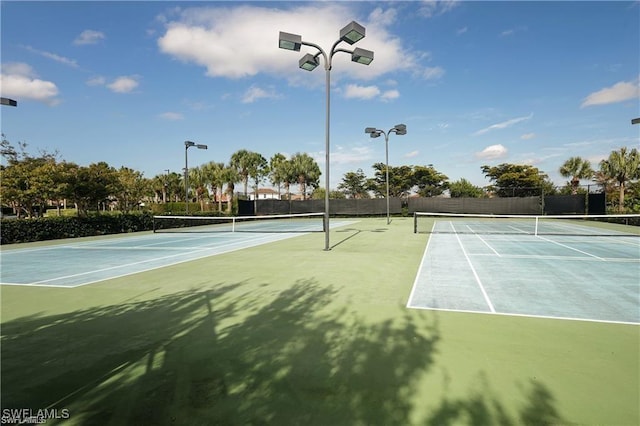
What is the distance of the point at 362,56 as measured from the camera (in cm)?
1104

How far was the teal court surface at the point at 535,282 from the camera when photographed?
18.2ft

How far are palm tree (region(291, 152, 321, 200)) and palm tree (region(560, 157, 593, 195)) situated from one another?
3337cm

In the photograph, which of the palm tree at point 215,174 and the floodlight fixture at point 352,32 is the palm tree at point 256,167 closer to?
the palm tree at point 215,174

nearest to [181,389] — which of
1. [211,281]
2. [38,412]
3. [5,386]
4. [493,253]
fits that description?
[38,412]

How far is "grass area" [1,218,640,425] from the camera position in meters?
2.89

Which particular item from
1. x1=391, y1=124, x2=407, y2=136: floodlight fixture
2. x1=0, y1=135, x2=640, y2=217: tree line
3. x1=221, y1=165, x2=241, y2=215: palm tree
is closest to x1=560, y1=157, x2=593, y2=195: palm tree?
x1=0, y1=135, x2=640, y2=217: tree line

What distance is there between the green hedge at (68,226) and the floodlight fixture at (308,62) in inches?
631

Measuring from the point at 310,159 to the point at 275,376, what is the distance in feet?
166

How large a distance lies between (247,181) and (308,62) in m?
42.8

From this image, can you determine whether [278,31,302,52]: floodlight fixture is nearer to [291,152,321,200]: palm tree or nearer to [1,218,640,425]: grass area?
[1,218,640,425]: grass area

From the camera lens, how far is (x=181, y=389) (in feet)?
10.6

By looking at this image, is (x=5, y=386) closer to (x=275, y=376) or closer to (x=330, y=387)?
(x=275, y=376)

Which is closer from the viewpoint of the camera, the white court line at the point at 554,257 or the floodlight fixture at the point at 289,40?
the white court line at the point at 554,257

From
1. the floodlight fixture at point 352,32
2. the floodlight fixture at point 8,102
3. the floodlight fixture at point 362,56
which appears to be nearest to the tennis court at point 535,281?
the floodlight fixture at point 362,56
